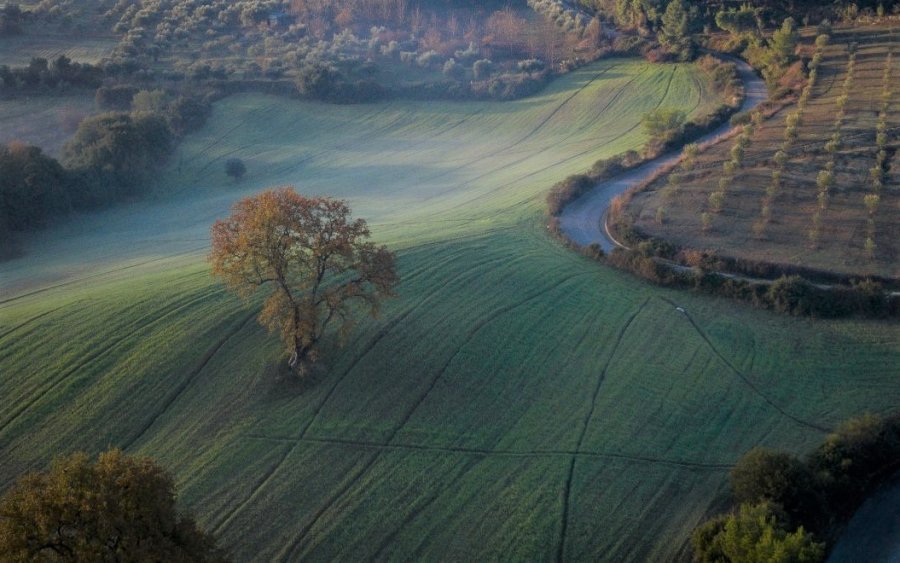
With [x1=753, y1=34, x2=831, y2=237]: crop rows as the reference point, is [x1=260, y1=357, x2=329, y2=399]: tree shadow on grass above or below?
below

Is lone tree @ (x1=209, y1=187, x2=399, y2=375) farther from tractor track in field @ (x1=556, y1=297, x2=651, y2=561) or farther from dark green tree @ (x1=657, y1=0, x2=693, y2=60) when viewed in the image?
dark green tree @ (x1=657, y1=0, x2=693, y2=60)

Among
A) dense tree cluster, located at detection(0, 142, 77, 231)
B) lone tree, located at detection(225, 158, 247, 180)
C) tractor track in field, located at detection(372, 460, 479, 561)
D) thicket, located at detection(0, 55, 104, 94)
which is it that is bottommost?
tractor track in field, located at detection(372, 460, 479, 561)

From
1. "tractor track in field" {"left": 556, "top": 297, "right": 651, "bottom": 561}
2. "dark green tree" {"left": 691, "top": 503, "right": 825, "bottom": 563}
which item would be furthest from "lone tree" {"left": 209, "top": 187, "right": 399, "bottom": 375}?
"dark green tree" {"left": 691, "top": 503, "right": 825, "bottom": 563}

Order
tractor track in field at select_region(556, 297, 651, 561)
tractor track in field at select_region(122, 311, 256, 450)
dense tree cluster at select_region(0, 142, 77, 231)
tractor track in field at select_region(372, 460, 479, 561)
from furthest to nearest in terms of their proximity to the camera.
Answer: dense tree cluster at select_region(0, 142, 77, 231) < tractor track in field at select_region(122, 311, 256, 450) < tractor track in field at select_region(556, 297, 651, 561) < tractor track in field at select_region(372, 460, 479, 561)

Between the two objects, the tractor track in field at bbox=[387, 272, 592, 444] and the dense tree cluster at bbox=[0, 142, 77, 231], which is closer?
the tractor track in field at bbox=[387, 272, 592, 444]

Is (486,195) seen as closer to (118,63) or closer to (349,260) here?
(349,260)

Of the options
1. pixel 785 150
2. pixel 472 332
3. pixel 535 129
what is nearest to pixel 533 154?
pixel 535 129
